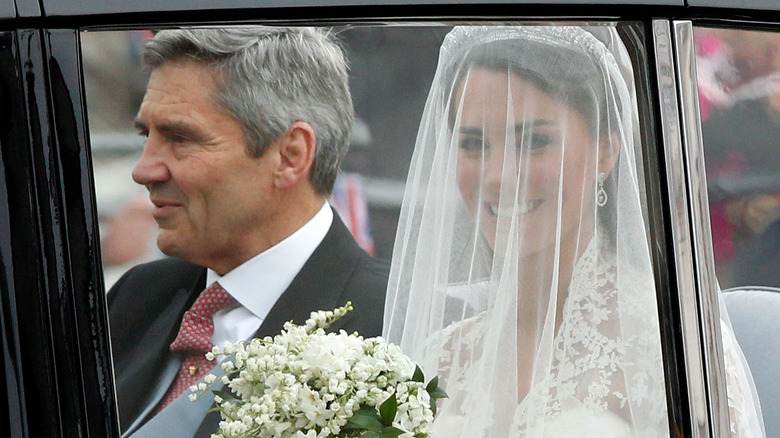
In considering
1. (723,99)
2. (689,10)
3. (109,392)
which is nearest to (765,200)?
(723,99)

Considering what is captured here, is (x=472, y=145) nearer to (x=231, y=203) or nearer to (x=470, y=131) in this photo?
(x=470, y=131)

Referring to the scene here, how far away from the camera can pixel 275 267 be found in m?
1.64

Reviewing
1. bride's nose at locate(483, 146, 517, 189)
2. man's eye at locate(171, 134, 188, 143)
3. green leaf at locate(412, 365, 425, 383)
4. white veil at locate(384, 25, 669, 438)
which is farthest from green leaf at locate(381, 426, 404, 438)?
man's eye at locate(171, 134, 188, 143)

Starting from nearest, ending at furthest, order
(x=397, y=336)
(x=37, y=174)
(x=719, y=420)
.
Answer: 1. (x=37, y=174)
2. (x=719, y=420)
3. (x=397, y=336)

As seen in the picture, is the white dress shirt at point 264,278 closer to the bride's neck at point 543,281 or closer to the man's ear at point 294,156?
the man's ear at point 294,156

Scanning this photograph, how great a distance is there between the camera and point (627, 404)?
1792mm

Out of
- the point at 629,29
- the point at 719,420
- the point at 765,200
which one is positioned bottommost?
the point at 719,420

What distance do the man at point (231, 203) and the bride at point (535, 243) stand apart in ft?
0.53

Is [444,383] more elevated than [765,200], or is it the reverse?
[765,200]

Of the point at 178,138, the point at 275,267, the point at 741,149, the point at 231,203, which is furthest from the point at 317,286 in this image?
the point at 741,149

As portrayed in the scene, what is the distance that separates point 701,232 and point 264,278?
0.74 meters

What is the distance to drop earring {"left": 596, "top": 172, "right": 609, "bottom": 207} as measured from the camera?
184cm

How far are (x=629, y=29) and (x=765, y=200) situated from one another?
1.43 ft

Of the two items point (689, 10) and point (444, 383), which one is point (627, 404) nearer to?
point (444, 383)
